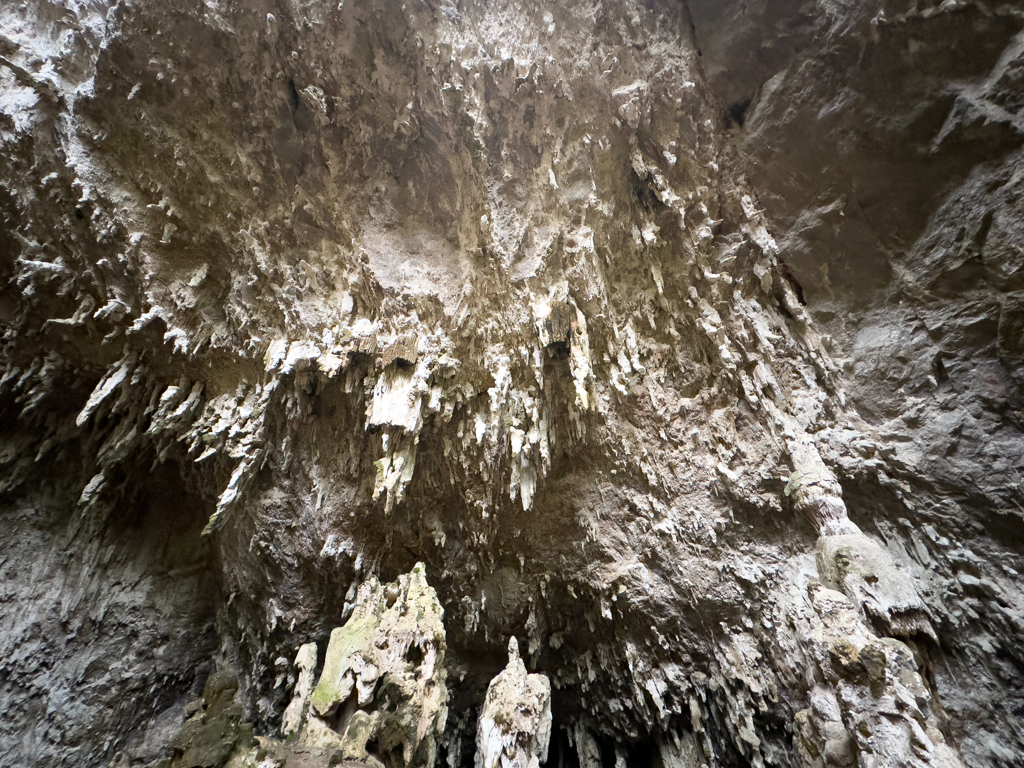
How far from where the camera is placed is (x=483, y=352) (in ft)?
14.7

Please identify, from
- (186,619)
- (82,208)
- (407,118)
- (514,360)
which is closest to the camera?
(82,208)

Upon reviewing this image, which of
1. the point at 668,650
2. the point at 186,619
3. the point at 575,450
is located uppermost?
the point at 575,450

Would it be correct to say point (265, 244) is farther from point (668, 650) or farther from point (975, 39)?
point (975, 39)

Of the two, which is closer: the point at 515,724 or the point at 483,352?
the point at 515,724

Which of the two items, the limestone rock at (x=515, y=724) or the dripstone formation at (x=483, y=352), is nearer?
the limestone rock at (x=515, y=724)

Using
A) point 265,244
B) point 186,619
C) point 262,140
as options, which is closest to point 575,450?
point 265,244

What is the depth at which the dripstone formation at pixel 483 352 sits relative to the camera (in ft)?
11.4

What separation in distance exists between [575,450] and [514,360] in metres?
1.07

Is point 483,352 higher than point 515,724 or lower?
higher

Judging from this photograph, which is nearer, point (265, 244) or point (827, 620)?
point (827, 620)

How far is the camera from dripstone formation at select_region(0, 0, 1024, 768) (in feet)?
11.4

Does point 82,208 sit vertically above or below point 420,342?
above

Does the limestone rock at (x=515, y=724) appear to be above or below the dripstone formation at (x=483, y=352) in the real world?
below

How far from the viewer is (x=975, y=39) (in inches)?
129
